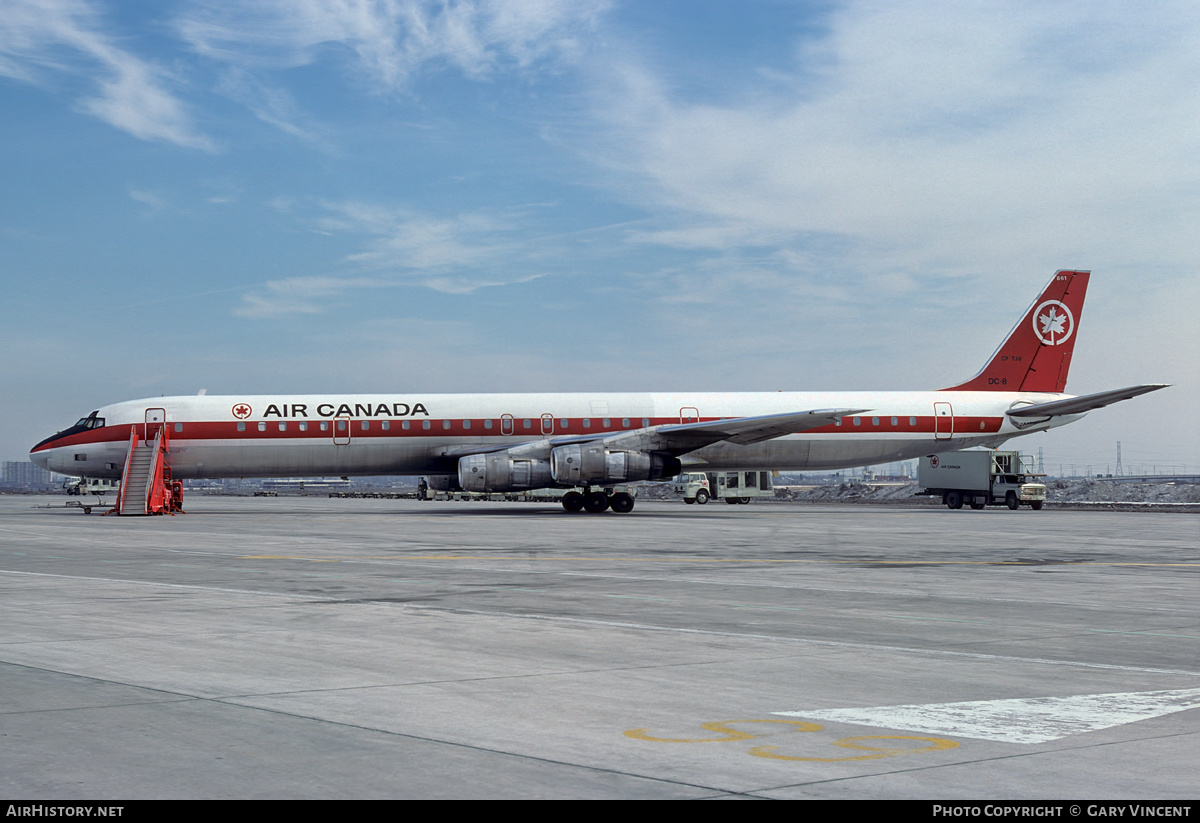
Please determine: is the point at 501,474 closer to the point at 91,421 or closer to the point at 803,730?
the point at 91,421

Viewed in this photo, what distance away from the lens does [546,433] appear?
145ft

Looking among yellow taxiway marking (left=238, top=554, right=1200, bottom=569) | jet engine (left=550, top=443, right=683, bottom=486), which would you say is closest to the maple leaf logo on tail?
jet engine (left=550, top=443, right=683, bottom=486)

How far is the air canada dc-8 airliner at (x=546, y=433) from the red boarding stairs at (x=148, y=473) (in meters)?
0.12

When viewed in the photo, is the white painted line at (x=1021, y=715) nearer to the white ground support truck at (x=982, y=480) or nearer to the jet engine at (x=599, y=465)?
the jet engine at (x=599, y=465)

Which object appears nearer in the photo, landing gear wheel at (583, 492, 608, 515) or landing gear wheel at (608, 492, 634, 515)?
landing gear wheel at (608, 492, 634, 515)

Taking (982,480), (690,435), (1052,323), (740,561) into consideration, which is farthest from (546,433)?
(740,561)

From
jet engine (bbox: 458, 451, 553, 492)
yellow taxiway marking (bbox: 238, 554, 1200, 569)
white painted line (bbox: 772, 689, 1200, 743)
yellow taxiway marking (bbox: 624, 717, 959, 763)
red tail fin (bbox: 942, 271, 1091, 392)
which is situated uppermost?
red tail fin (bbox: 942, 271, 1091, 392)

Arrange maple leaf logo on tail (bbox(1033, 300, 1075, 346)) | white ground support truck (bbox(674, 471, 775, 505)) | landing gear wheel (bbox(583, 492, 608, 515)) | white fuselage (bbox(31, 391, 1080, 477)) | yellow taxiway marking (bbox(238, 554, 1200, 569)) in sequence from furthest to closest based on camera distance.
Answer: white ground support truck (bbox(674, 471, 775, 505)) → maple leaf logo on tail (bbox(1033, 300, 1075, 346)) → landing gear wheel (bbox(583, 492, 608, 515)) → white fuselage (bbox(31, 391, 1080, 477)) → yellow taxiway marking (bbox(238, 554, 1200, 569))

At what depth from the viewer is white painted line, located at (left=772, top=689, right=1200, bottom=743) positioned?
680 centimetres

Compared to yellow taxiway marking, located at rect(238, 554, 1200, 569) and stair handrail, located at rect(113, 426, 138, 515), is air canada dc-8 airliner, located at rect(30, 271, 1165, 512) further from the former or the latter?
yellow taxiway marking, located at rect(238, 554, 1200, 569)

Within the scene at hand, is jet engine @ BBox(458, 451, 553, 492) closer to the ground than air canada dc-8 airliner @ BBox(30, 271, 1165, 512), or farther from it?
closer to the ground

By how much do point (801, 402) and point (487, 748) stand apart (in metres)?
40.0

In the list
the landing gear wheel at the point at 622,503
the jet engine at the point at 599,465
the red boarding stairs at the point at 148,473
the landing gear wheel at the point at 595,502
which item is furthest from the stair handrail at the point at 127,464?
the landing gear wheel at the point at 622,503

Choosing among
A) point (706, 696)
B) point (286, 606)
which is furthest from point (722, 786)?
point (286, 606)
